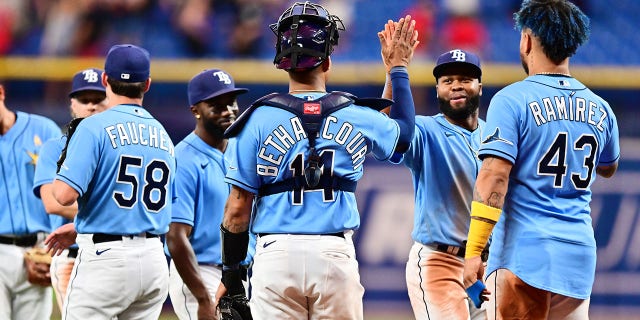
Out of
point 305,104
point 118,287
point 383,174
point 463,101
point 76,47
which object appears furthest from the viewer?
point 76,47

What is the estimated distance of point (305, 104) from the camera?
467 centimetres

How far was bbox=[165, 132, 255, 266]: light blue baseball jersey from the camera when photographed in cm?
657

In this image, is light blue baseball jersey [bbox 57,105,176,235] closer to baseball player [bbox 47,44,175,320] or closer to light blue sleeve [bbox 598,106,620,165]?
baseball player [bbox 47,44,175,320]

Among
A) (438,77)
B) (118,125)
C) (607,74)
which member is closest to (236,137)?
(118,125)

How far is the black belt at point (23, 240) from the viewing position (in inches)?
296

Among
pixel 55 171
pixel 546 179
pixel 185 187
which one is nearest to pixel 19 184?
pixel 55 171

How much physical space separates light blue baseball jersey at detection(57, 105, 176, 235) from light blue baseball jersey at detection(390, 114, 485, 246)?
1.57 metres

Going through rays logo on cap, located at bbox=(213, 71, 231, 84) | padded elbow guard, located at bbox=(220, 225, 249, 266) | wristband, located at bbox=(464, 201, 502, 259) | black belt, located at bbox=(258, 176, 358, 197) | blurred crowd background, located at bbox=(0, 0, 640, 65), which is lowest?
padded elbow guard, located at bbox=(220, 225, 249, 266)

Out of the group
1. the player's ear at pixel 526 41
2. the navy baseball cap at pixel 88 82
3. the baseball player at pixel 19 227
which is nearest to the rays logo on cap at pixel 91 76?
the navy baseball cap at pixel 88 82

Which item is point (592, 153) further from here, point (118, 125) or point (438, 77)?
point (118, 125)

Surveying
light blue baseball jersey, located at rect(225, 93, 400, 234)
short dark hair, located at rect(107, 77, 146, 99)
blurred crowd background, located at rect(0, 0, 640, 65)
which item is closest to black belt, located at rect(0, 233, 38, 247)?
short dark hair, located at rect(107, 77, 146, 99)

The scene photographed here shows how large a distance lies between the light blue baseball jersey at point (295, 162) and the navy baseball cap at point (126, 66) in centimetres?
139

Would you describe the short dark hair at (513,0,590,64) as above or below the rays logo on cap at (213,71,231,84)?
above

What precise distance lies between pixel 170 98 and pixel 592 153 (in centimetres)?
883
